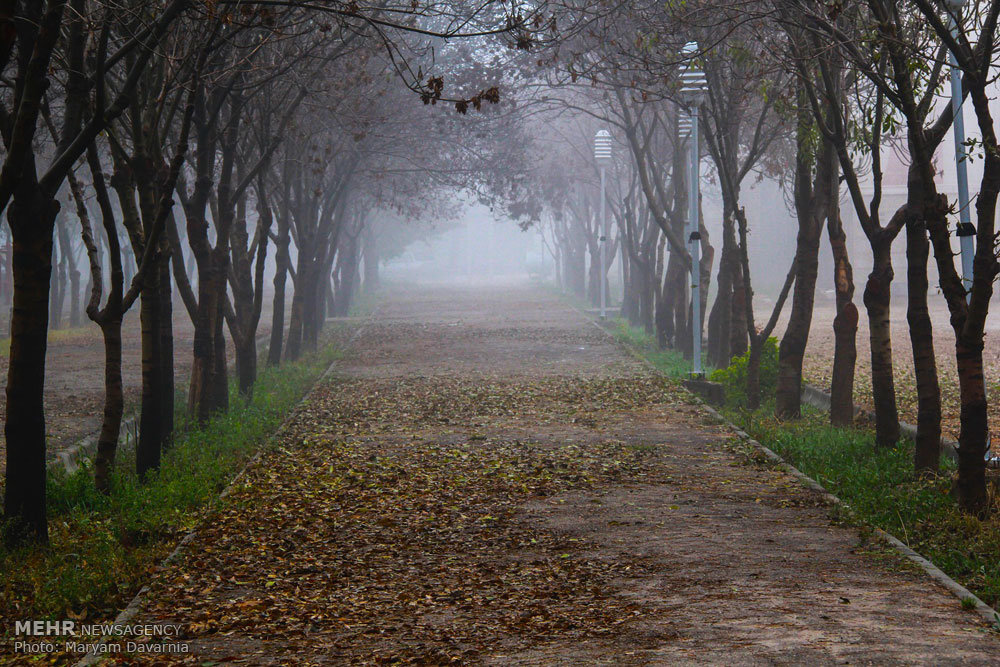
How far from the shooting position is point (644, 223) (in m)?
28.8

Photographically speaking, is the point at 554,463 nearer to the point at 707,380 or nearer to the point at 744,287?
the point at 744,287

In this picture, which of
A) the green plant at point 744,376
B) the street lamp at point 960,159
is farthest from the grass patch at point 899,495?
the green plant at point 744,376

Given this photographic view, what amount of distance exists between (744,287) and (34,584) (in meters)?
10.0

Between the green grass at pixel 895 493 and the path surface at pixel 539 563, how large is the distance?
344 millimetres

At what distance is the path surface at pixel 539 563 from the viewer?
545 centimetres

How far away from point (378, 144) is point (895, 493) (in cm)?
1923

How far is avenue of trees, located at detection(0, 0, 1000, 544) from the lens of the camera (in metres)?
7.50

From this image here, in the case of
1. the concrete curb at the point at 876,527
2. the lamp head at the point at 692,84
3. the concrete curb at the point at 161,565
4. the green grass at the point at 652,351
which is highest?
the lamp head at the point at 692,84

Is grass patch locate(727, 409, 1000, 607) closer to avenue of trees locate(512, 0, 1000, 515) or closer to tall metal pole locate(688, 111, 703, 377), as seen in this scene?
avenue of trees locate(512, 0, 1000, 515)

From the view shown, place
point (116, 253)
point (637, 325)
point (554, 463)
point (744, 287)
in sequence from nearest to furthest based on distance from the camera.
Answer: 1. point (116, 253)
2. point (554, 463)
3. point (744, 287)
4. point (637, 325)

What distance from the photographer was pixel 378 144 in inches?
1025

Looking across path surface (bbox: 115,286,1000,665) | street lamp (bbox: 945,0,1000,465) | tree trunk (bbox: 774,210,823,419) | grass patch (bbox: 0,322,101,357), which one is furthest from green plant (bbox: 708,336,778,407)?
grass patch (bbox: 0,322,101,357)

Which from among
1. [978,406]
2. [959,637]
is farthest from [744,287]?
[959,637]

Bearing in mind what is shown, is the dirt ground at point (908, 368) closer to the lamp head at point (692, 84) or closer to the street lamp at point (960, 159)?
the street lamp at point (960, 159)
